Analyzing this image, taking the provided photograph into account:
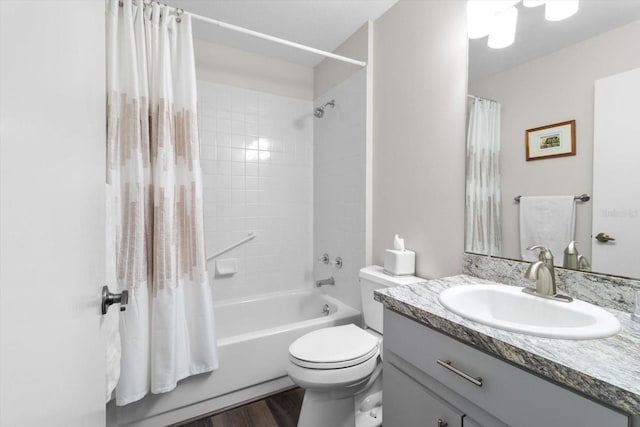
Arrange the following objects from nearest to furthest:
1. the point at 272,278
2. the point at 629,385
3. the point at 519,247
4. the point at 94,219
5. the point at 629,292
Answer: the point at 629,385 → the point at 94,219 → the point at 629,292 → the point at 519,247 → the point at 272,278

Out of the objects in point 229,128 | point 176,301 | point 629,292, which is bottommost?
point 176,301

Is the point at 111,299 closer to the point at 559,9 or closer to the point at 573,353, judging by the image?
the point at 573,353

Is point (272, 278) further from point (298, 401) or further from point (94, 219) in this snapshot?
point (94, 219)

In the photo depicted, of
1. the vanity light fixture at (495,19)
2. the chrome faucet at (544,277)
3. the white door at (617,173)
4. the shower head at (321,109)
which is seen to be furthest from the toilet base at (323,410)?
the shower head at (321,109)

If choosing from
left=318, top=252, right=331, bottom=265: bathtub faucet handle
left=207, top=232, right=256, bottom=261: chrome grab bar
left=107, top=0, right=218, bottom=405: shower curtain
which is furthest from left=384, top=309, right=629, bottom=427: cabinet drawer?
left=207, top=232, right=256, bottom=261: chrome grab bar

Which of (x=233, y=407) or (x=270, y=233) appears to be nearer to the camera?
(x=233, y=407)

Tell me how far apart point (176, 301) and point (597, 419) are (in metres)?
1.57

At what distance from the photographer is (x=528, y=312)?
3.14 feet

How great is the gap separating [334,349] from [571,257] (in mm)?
1008

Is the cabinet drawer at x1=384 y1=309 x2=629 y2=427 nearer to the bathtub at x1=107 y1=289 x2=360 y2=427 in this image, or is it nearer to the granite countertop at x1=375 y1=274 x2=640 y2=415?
the granite countertop at x1=375 y1=274 x2=640 y2=415

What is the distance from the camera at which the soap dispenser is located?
3.22ft

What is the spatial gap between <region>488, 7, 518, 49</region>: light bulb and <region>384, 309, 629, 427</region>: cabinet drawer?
1230mm

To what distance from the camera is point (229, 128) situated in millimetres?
2367

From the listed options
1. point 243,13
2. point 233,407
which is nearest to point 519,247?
point 233,407
